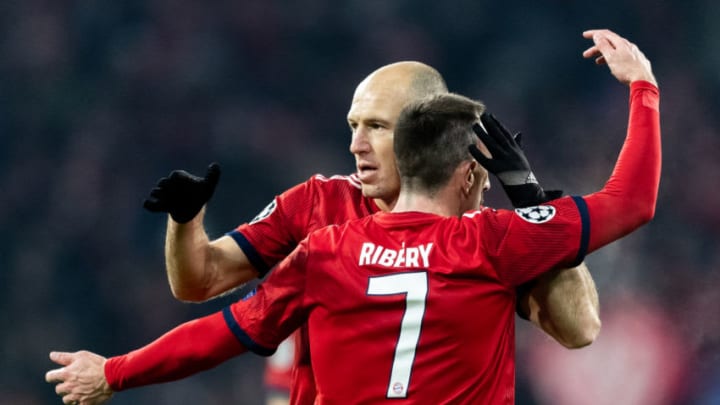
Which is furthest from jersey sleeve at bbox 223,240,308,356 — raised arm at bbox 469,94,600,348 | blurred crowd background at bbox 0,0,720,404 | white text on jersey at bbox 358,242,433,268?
blurred crowd background at bbox 0,0,720,404

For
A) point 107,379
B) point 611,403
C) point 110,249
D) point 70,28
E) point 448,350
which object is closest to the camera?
point 448,350

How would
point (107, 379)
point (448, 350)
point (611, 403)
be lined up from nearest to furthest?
point (448, 350)
point (107, 379)
point (611, 403)

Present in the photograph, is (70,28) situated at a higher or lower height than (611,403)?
higher

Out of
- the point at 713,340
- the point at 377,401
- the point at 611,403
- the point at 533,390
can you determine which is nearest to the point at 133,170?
the point at 533,390

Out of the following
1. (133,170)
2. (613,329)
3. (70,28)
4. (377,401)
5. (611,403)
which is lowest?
(611,403)

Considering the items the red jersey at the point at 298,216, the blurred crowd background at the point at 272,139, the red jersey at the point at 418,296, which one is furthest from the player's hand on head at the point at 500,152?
the blurred crowd background at the point at 272,139

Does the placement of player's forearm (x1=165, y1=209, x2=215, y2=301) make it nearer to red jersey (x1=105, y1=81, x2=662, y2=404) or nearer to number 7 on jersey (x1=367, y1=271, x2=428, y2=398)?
red jersey (x1=105, y1=81, x2=662, y2=404)

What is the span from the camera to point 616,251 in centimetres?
672

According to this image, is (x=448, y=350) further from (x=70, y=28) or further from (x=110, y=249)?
(x=70, y=28)

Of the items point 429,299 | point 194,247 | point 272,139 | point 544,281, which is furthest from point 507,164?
point 272,139

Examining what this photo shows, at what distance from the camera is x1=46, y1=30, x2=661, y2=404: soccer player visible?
2.63m

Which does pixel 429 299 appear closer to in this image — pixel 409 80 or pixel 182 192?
pixel 182 192

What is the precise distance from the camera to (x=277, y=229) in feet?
11.6

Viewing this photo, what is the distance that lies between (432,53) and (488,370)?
16.4 feet
